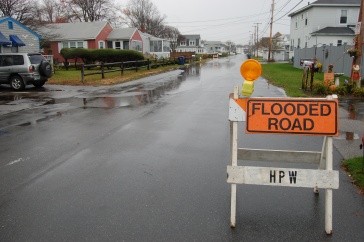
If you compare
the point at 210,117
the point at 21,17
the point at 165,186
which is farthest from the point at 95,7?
the point at 165,186

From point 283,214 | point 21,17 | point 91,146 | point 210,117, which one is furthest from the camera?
point 21,17

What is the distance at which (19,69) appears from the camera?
16.7 m

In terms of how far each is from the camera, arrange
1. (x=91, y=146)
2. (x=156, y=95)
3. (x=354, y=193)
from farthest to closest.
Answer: (x=156, y=95), (x=91, y=146), (x=354, y=193)

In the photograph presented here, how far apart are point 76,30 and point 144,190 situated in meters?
45.8

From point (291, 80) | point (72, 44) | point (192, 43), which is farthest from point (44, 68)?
point (192, 43)

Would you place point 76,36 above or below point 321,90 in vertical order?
above

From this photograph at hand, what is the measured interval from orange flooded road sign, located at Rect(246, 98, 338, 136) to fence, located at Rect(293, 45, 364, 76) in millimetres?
16394

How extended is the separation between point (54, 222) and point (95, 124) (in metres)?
5.30

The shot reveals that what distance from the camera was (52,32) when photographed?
46.0m

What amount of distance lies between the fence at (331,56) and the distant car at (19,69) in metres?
A: 16.1

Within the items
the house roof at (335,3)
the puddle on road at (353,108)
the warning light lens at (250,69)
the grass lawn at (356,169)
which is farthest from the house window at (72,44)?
the warning light lens at (250,69)

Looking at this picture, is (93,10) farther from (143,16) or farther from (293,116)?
(293,116)

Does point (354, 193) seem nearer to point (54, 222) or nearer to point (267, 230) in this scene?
point (267, 230)

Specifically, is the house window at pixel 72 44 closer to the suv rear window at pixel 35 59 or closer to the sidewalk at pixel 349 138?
the suv rear window at pixel 35 59
